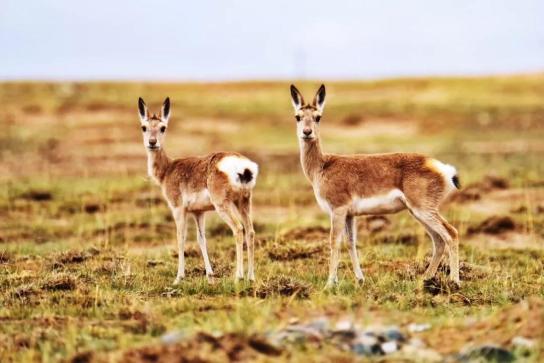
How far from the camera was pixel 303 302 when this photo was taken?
9.34 metres

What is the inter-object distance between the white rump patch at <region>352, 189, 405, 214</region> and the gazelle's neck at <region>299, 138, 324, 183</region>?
0.79 meters

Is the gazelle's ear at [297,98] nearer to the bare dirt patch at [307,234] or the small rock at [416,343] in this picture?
the bare dirt patch at [307,234]

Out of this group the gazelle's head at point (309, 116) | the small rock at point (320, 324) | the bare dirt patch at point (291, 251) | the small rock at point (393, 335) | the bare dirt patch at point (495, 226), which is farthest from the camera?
the bare dirt patch at point (495, 226)

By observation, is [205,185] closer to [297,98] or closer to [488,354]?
[297,98]

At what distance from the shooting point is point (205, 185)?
11859 mm

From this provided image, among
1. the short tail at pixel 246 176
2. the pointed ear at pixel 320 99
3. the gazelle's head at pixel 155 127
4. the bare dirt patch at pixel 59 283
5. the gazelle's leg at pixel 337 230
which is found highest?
the pointed ear at pixel 320 99

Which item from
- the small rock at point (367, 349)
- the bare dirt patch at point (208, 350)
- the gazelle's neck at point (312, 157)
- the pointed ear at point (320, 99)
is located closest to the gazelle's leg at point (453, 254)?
the gazelle's neck at point (312, 157)

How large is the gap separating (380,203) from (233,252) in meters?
4.02

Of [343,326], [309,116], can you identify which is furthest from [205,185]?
[343,326]

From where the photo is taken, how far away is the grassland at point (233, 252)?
26.7 ft

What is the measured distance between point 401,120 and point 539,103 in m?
9.18

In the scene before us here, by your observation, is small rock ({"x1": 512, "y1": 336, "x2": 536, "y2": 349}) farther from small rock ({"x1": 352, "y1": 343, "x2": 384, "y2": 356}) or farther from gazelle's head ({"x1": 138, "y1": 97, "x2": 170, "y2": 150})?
gazelle's head ({"x1": 138, "y1": 97, "x2": 170, "y2": 150})

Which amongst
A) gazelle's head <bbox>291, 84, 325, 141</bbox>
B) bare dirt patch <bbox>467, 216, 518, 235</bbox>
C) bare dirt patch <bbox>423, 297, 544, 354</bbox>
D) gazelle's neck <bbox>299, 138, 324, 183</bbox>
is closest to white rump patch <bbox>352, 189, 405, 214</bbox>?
gazelle's neck <bbox>299, 138, 324, 183</bbox>

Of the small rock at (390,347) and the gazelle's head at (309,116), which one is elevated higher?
the gazelle's head at (309,116)
